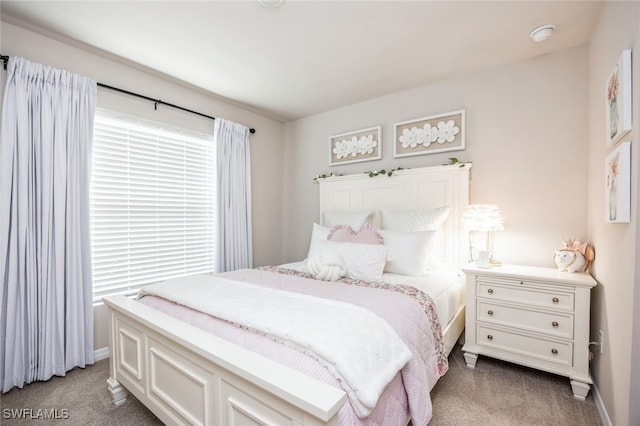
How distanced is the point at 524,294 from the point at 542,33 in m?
1.90

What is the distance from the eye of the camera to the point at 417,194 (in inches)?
117

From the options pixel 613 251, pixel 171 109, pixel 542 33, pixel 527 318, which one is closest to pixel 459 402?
pixel 527 318

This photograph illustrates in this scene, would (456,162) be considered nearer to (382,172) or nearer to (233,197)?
(382,172)

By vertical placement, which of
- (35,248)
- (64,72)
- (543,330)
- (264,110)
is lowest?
(543,330)

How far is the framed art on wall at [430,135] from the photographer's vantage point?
9.23 feet

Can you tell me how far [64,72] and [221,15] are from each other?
4.38 ft

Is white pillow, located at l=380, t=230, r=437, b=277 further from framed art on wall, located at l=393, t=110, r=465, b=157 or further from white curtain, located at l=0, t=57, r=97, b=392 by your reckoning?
white curtain, located at l=0, t=57, r=97, b=392

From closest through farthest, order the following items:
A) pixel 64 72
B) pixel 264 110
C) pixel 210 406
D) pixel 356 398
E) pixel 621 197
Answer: pixel 356 398 → pixel 210 406 → pixel 621 197 → pixel 64 72 → pixel 264 110

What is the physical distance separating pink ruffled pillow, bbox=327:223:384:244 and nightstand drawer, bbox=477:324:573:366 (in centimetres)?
106

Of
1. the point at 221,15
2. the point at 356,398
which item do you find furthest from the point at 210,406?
the point at 221,15

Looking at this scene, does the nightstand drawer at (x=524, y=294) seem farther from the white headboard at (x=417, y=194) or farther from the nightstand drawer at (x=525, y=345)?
the white headboard at (x=417, y=194)

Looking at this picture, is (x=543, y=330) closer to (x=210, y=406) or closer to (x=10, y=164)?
(x=210, y=406)

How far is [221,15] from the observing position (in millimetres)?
1938

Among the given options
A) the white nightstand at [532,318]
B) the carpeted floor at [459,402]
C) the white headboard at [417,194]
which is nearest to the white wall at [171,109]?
the carpeted floor at [459,402]
